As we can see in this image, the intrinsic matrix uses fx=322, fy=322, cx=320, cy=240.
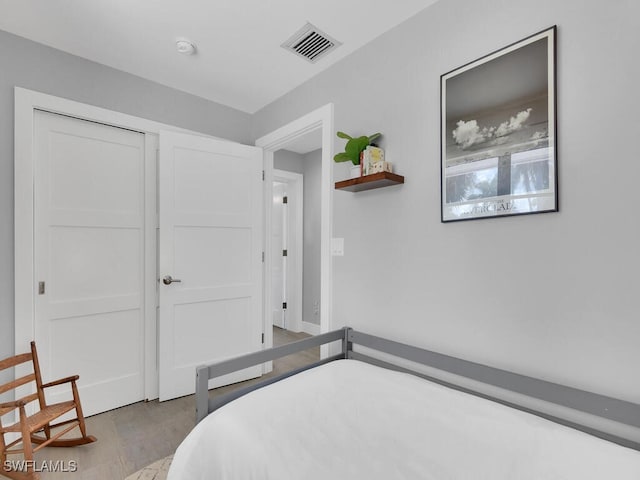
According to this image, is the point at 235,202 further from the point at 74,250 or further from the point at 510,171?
the point at 510,171

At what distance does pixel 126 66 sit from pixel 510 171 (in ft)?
8.43

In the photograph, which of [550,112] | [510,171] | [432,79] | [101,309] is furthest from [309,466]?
[101,309]

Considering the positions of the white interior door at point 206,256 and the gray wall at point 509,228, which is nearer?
the gray wall at point 509,228

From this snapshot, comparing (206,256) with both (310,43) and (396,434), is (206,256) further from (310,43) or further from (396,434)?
(396,434)

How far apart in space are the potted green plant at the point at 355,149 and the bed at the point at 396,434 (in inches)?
45.5

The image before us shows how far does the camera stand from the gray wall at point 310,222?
4215mm

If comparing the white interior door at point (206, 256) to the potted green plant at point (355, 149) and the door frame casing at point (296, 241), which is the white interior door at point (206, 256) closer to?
the potted green plant at point (355, 149)

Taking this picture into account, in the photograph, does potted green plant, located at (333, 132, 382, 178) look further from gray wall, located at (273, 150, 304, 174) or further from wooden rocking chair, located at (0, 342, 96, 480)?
gray wall, located at (273, 150, 304, 174)

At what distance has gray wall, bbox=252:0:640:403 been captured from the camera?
3.72ft

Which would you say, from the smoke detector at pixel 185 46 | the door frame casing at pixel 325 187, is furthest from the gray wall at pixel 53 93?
the door frame casing at pixel 325 187

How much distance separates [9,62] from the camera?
6.37 feet

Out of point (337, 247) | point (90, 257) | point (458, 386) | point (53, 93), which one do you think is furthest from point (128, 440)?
point (53, 93)

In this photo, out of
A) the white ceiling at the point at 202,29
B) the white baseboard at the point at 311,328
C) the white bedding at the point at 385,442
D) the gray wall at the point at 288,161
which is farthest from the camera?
the white baseboard at the point at 311,328

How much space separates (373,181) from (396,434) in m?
1.19
